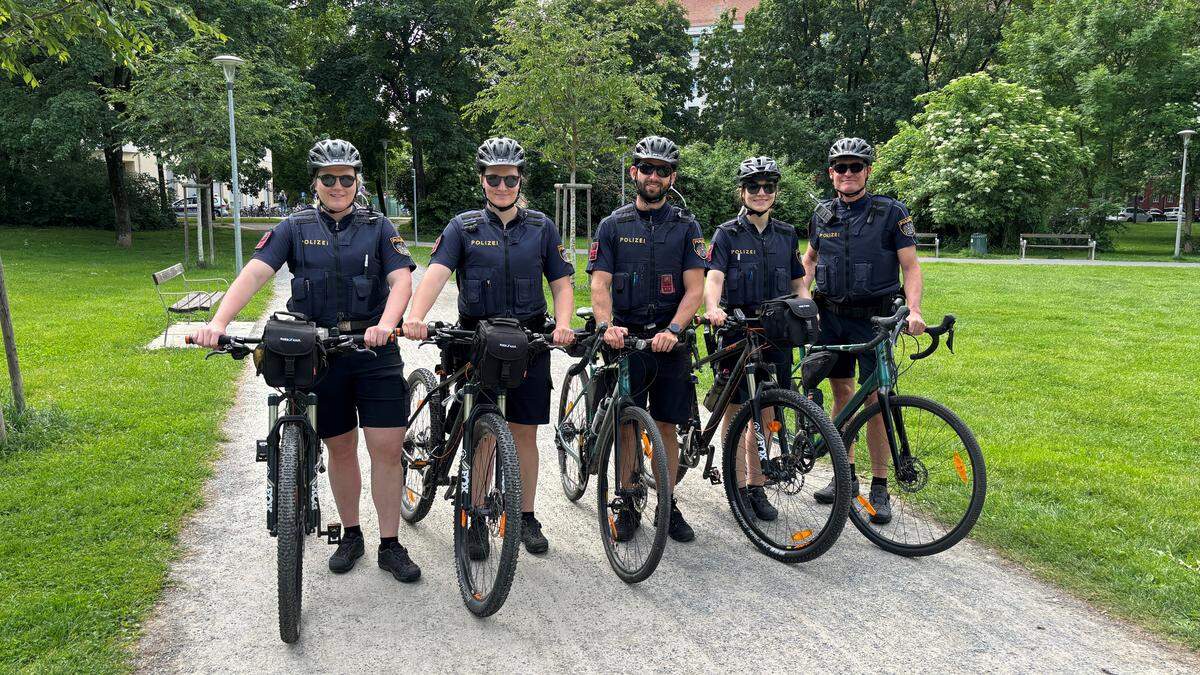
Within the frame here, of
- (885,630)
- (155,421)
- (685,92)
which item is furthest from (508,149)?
(685,92)

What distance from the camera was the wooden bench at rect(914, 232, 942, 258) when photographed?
29822 millimetres

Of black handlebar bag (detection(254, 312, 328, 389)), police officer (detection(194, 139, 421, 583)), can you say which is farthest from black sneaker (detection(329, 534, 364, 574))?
black handlebar bag (detection(254, 312, 328, 389))

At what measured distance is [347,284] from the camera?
380cm

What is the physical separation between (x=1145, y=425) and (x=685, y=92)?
133 feet

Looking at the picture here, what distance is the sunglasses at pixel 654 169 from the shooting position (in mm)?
4324

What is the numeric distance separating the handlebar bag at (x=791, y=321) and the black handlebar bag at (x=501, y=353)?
1270mm

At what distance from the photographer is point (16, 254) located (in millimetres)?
Answer: 23500

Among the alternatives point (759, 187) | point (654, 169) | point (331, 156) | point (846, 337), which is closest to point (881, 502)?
point (846, 337)

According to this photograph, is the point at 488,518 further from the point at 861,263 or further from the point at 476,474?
the point at 861,263

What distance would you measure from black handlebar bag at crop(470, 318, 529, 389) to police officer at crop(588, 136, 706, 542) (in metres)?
0.84

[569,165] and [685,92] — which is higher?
[685,92]

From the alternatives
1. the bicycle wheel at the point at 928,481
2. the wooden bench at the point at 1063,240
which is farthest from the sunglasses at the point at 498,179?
the wooden bench at the point at 1063,240

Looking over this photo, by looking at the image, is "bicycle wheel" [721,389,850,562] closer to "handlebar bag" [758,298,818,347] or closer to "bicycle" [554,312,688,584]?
"handlebar bag" [758,298,818,347]

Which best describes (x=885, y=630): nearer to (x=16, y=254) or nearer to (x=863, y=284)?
(x=863, y=284)
